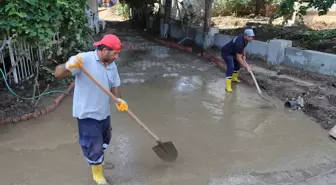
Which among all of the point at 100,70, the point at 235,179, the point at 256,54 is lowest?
the point at 235,179

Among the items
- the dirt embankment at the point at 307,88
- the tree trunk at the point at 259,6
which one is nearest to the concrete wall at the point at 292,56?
the dirt embankment at the point at 307,88

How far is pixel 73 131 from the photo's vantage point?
4453 mm

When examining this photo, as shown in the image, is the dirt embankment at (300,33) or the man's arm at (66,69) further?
the dirt embankment at (300,33)

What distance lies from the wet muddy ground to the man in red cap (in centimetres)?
58

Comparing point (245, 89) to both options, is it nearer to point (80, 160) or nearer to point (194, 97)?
point (194, 97)

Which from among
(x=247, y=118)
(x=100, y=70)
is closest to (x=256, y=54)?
(x=247, y=118)

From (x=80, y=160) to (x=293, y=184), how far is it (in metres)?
2.52

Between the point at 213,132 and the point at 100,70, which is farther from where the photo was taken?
the point at 213,132

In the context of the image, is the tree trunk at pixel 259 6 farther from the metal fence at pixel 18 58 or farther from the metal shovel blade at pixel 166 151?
the metal shovel blade at pixel 166 151

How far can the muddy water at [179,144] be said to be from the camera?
3.40 metres

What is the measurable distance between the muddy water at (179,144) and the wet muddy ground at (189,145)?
1 cm

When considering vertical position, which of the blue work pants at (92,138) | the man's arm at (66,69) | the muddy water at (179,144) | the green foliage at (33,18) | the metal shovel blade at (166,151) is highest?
Result: the green foliage at (33,18)

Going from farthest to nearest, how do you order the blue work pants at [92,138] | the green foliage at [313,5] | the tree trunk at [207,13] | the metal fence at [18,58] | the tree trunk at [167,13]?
the tree trunk at [167,13] < the tree trunk at [207,13] < the green foliage at [313,5] < the metal fence at [18,58] < the blue work pants at [92,138]

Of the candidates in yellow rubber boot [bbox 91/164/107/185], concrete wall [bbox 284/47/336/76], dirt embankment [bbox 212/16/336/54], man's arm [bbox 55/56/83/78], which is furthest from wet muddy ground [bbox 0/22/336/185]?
dirt embankment [bbox 212/16/336/54]
